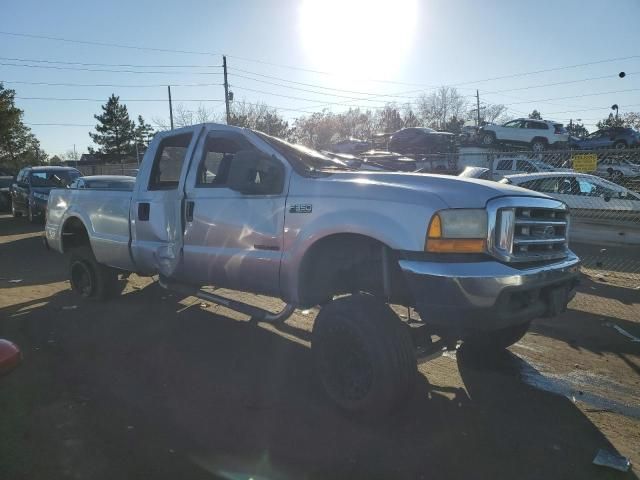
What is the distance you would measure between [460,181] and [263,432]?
7.06ft

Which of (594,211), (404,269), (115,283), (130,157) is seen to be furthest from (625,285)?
(130,157)

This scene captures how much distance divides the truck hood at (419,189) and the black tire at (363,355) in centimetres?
75

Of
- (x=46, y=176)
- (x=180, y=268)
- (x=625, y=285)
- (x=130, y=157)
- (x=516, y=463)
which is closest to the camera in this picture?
(x=516, y=463)

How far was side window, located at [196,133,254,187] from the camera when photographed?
4738 mm

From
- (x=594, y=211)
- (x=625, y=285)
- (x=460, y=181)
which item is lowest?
(x=625, y=285)

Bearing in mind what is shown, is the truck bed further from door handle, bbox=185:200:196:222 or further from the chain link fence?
the chain link fence

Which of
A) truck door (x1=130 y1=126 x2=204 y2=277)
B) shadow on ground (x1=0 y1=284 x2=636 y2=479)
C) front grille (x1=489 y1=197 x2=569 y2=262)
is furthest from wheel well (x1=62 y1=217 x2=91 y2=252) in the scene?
front grille (x1=489 y1=197 x2=569 y2=262)

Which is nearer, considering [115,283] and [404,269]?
[404,269]

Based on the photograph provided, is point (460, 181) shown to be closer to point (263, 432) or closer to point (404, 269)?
point (404, 269)

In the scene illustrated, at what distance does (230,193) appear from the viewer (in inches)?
171

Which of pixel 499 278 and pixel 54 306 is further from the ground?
pixel 499 278

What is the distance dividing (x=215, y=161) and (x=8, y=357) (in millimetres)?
3145

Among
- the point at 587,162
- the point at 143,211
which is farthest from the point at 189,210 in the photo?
the point at 587,162

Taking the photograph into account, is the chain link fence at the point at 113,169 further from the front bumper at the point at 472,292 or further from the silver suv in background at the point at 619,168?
the front bumper at the point at 472,292
